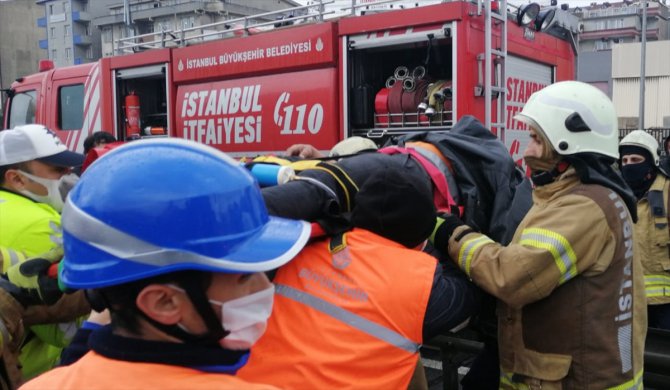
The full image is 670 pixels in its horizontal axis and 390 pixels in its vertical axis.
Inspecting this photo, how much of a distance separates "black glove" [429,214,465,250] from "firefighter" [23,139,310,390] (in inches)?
46.7

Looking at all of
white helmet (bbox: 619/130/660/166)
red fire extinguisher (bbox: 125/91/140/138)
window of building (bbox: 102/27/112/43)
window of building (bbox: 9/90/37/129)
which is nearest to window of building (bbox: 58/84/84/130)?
window of building (bbox: 9/90/37/129)

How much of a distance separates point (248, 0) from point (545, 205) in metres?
43.7

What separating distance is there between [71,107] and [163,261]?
28.5 ft

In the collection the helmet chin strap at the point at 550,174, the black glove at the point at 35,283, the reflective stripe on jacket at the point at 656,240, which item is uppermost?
the helmet chin strap at the point at 550,174

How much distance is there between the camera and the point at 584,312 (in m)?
2.13

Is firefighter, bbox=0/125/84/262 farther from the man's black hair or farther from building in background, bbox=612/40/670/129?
building in background, bbox=612/40/670/129

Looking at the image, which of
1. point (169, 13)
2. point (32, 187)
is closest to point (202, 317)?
point (32, 187)

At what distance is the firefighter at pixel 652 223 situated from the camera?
4.14 meters

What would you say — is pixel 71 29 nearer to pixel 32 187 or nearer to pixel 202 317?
pixel 32 187

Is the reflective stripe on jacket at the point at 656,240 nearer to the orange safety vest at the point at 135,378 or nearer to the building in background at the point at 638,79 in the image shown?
the orange safety vest at the point at 135,378

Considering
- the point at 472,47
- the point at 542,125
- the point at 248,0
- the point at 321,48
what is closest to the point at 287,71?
the point at 321,48

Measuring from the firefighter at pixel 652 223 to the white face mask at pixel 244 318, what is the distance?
137 inches

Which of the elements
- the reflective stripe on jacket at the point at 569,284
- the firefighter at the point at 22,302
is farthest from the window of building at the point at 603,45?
the firefighter at the point at 22,302

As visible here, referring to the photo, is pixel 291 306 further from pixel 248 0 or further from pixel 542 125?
pixel 248 0
